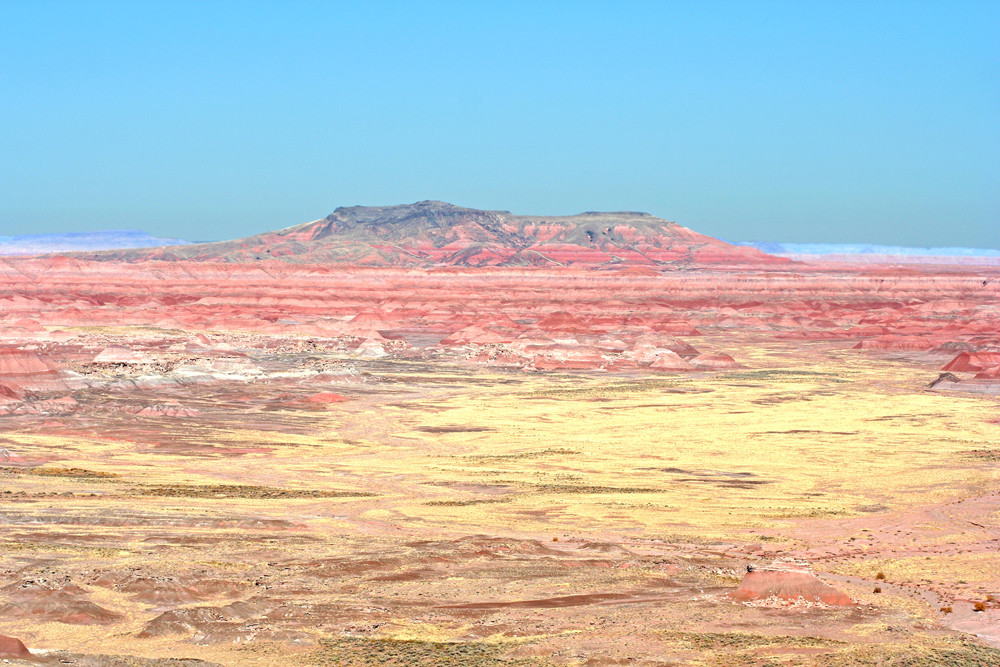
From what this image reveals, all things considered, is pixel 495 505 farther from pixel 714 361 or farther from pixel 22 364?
pixel 714 361

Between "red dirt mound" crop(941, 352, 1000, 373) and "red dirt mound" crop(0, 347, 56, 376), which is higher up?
"red dirt mound" crop(0, 347, 56, 376)

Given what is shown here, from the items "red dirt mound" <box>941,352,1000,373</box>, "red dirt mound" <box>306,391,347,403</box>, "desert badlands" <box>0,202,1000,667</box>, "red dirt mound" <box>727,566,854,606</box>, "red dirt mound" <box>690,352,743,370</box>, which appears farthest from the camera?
"red dirt mound" <box>690,352,743,370</box>

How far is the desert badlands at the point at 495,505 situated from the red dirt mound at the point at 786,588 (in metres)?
0.05

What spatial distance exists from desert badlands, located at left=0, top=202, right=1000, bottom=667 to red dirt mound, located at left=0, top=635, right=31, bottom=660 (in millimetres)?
59

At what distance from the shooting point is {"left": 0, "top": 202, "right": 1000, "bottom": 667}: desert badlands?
24.7 m

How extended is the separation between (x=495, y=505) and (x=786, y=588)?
15.7m

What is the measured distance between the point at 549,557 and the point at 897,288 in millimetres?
164213

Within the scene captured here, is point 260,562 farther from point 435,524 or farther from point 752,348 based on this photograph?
point 752,348

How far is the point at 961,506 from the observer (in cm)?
4191

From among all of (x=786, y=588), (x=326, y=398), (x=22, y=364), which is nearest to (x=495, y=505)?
(x=786, y=588)

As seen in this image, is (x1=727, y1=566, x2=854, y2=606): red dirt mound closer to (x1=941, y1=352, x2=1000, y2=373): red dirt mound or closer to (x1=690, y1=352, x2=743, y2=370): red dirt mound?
(x1=941, y1=352, x2=1000, y2=373): red dirt mound

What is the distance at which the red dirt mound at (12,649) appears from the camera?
2145 centimetres

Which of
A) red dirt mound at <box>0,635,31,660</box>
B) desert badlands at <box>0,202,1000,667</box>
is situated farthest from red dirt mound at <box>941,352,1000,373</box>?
red dirt mound at <box>0,635,31,660</box>

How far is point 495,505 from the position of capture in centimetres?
4175
